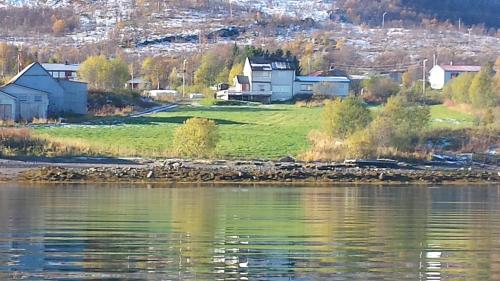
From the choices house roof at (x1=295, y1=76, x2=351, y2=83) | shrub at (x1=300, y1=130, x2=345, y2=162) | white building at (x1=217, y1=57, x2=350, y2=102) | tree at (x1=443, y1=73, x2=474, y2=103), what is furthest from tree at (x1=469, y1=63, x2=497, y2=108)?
house roof at (x1=295, y1=76, x2=351, y2=83)

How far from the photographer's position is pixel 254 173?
51.6 metres

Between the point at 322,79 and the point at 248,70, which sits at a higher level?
the point at 248,70

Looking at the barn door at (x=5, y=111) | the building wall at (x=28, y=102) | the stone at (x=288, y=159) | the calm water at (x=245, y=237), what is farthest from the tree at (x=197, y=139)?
the building wall at (x=28, y=102)

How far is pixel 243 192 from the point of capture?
4297 centimetres

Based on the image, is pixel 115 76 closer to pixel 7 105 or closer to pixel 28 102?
pixel 28 102

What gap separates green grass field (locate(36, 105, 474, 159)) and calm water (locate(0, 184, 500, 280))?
2059 centimetres

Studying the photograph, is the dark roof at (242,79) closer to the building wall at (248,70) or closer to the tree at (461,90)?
the building wall at (248,70)

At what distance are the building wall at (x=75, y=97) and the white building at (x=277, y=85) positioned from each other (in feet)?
99.2

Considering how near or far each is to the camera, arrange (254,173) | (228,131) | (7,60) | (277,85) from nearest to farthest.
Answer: (254,173) < (228,131) < (277,85) < (7,60)

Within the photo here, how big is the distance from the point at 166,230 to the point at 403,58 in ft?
538

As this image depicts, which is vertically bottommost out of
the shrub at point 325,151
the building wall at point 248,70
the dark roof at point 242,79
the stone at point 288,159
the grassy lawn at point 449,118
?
the stone at point 288,159

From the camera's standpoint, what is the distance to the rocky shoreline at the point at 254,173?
162 feet

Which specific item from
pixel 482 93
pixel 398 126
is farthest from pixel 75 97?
pixel 482 93

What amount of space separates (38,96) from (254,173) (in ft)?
90.6
